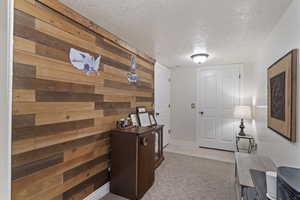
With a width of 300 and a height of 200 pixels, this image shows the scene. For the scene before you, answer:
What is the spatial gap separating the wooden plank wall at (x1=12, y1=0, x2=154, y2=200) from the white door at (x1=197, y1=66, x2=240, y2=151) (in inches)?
112

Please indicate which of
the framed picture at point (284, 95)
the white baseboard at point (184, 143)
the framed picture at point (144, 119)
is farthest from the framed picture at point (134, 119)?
the white baseboard at point (184, 143)

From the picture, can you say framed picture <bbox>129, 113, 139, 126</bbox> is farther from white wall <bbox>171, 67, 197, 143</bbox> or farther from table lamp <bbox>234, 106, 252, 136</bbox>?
table lamp <bbox>234, 106, 252, 136</bbox>

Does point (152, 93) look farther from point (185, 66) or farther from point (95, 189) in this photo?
point (95, 189)

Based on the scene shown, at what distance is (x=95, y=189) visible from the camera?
1949 millimetres

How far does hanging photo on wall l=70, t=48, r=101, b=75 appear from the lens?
1689 millimetres

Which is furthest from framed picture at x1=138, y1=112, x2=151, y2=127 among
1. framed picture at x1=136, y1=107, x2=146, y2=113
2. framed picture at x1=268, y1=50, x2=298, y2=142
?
framed picture at x1=268, y1=50, x2=298, y2=142

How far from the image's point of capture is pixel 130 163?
6.46 ft

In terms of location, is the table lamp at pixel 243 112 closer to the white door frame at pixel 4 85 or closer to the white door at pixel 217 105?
the white door at pixel 217 105

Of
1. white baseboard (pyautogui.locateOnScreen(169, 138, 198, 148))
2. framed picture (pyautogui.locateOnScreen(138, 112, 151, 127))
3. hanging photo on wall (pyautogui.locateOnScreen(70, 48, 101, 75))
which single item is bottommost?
white baseboard (pyautogui.locateOnScreen(169, 138, 198, 148))

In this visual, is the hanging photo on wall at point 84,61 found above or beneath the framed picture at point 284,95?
above

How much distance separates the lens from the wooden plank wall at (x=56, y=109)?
4.07 feet

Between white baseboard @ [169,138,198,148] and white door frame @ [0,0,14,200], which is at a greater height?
white door frame @ [0,0,14,200]

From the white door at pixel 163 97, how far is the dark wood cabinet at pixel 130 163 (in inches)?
68.4

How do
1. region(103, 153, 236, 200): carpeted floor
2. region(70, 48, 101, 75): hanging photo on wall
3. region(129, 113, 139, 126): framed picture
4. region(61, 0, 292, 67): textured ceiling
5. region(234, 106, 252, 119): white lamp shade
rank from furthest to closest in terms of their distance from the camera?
region(234, 106, 252, 119): white lamp shade
region(129, 113, 139, 126): framed picture
region(103, 153, 236, 200): carpeted floor
region(70, 48, 101, 75): hanging photo on wall
region(61, 0, 292, 67): textured ceiling
